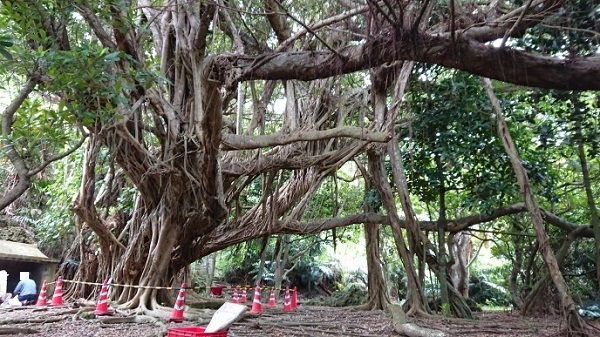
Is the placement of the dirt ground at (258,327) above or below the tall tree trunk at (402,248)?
below

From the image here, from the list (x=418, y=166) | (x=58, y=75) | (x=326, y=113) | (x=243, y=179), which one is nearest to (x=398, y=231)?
(x=418, y=166)

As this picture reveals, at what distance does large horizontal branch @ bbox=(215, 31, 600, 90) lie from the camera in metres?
2.64

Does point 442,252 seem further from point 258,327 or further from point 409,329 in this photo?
point 258,327

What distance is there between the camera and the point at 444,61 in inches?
→ 116

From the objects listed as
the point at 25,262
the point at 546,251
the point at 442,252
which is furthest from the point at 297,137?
the point at 25,262

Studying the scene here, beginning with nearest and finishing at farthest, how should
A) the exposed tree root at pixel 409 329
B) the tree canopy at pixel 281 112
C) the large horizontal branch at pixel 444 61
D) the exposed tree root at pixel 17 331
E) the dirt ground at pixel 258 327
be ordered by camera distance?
the large horizontal branch at pixel 444 61
the tree canopy at pixel 281 112
the exposed tree root at pixel 17 331
the exposed tree root at pixel 409 329
the dirt ground at pixel 258 327

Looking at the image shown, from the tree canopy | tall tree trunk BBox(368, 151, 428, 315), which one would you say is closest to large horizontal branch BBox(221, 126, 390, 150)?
the tree canopy

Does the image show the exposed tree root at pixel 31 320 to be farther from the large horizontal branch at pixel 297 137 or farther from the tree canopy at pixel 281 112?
the large horizontal branch at pixel 297 137

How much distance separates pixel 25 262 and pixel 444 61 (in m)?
7.63

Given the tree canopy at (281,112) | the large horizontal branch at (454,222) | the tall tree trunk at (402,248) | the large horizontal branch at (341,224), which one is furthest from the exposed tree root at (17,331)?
the tall tree trunk at (402,248)

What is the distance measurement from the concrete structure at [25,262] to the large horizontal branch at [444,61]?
5.49 m

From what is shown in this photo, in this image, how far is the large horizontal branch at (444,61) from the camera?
104 inches

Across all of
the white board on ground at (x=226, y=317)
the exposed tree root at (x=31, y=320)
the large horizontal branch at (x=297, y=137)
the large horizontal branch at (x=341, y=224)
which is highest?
the large horizontal branch at (x=297, y=137)

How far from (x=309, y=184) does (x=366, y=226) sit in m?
1.09
